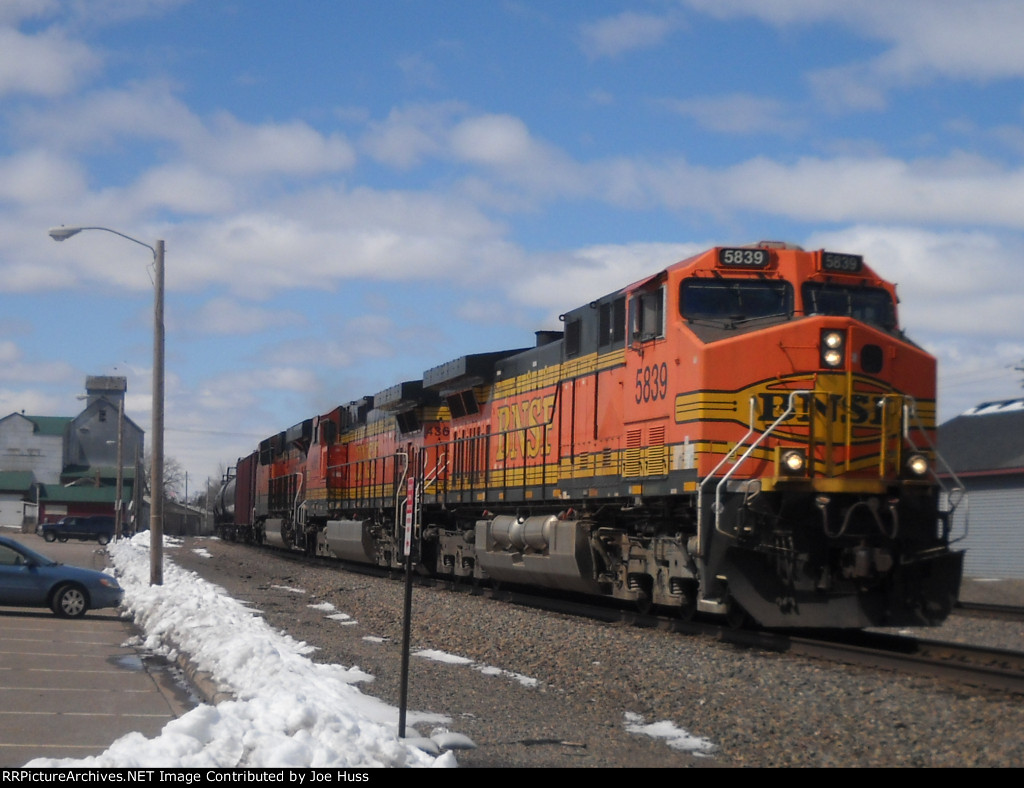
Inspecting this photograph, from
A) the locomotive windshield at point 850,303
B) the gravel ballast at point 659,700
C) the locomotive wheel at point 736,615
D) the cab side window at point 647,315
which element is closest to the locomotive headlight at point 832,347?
the locomotive windshield at point 850,303

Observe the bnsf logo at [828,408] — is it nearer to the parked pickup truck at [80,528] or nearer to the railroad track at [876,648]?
the railroad track at [876,648]

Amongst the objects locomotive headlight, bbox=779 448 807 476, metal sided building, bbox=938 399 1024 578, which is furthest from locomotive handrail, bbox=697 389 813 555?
metal sided building, bbox=938 399 1024 578

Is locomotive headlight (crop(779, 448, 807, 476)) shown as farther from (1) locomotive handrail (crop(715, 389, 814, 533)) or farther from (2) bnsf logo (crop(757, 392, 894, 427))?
(2) bnsf logo (crop(757, 392, 894, 427))

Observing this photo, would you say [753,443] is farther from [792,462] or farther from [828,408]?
[828,408]

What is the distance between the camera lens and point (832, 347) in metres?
12.2

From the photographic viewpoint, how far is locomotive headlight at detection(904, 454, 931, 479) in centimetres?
1213

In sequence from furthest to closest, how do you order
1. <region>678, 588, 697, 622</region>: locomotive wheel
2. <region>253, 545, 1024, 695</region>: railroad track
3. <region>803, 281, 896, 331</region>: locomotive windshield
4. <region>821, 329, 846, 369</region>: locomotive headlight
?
<region>678, 588, 697, 622</region>: locomotive wheel → <region>803, 281, 896, 331</region>: locomotive windshield → <region>821, 329, 846, 369</region>: locomotive headlight → <region>253, 545, 1024, 695</region>: railroad track

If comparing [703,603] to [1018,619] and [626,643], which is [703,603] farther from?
[1018,619]

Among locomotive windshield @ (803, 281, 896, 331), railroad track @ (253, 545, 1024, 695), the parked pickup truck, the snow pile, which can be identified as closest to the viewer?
the snow pile

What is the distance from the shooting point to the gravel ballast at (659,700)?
7285 millimetres

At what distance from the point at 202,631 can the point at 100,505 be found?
7278 centimetres

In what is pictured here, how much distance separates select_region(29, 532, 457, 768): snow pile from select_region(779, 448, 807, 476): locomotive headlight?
488 centimetres

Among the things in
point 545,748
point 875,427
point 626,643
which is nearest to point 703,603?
point 626,643

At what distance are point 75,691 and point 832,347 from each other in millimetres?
8419
